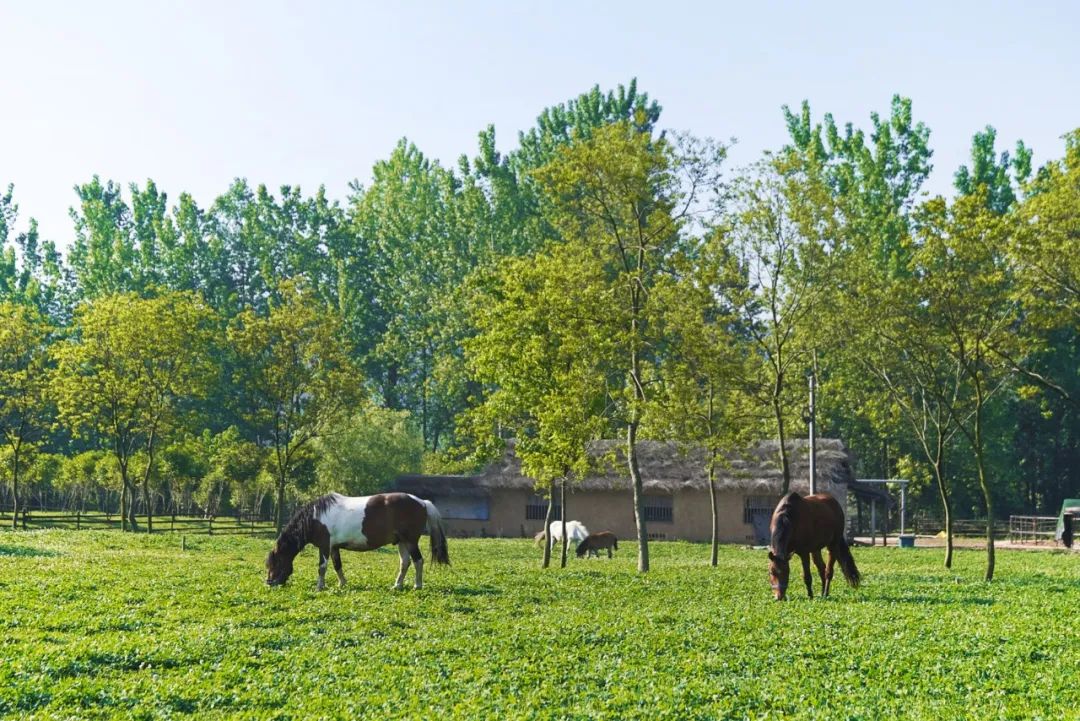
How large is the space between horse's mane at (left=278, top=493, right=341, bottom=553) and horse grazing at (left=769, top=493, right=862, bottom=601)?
903 centimetres

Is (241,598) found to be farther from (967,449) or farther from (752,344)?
(967,449)

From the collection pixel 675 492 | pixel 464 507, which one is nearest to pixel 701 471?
pixel 675 492

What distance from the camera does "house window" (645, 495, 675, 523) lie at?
201ft

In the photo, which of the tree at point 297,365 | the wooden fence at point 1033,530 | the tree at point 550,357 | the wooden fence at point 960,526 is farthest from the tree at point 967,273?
the wooden fence at point 960,526

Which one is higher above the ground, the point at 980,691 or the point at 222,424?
the point at 222,424

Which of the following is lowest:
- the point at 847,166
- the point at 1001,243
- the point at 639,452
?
the point at 639,452

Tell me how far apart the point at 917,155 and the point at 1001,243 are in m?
50.9

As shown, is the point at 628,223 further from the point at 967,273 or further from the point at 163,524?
the point at 163,524

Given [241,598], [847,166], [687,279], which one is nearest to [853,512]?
[847,166]

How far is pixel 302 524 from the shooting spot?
24.7 metres

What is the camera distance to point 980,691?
13.2 m

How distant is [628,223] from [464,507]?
34812mm

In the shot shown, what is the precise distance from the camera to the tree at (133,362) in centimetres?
5709

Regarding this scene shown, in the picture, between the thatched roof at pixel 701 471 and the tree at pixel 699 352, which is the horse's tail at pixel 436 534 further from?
the thatched roof at pixel 701 471
